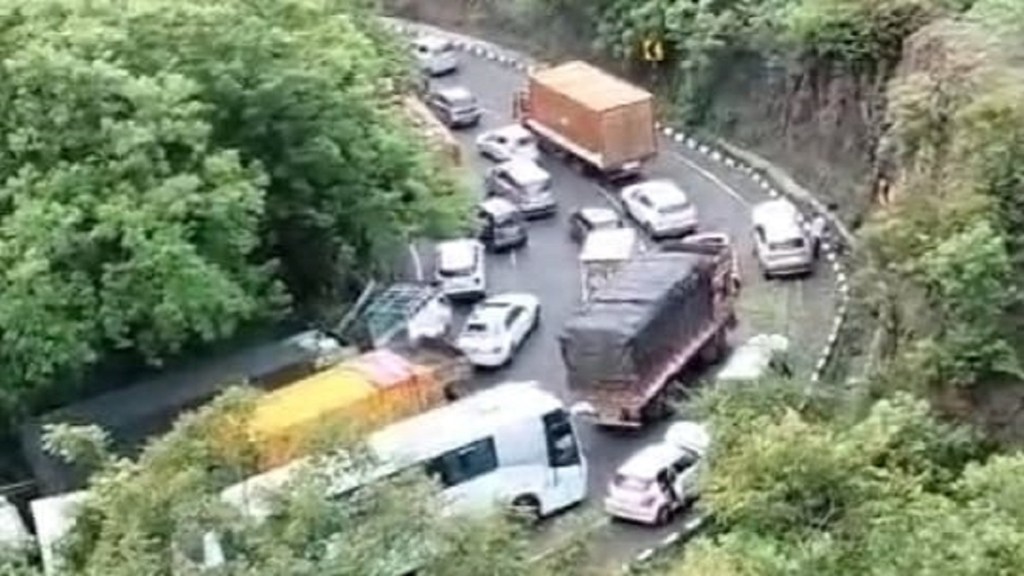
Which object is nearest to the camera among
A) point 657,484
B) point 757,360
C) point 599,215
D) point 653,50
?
point 657,484

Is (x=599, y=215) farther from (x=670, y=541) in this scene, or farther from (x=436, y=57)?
(x=670, y=541)

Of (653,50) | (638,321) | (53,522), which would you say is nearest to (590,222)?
(638,321)

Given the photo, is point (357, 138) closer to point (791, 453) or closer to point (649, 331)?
point (649, 331)

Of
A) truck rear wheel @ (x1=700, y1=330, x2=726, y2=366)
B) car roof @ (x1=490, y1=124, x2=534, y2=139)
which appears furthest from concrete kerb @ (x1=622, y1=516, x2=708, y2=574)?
car roof @ (x1=490, y1=124, x2=534, y2=139)

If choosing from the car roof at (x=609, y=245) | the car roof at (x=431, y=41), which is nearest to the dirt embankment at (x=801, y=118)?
the car roof at (x=431, y=41)

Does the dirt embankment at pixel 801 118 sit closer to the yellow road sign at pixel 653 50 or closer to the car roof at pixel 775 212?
the car roof at pixel 775 212

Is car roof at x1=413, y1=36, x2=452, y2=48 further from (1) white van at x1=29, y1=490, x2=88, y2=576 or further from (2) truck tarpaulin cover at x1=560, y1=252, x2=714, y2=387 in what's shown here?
(1) white van at x1=29, y1=490, x2=88, y2=576
